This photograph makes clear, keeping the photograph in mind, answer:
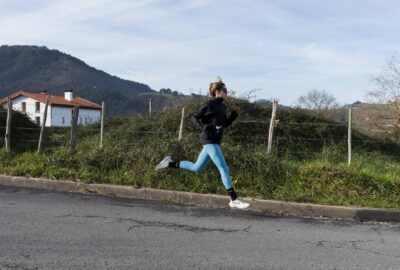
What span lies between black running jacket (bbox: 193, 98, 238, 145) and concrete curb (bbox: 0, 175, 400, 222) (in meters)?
1.42

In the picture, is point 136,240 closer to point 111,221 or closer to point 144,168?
point 111,221

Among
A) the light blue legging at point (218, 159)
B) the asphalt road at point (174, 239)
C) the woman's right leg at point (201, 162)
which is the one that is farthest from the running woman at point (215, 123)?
the asphalt road at point (174, 239)

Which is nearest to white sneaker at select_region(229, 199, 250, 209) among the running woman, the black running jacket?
the running woman

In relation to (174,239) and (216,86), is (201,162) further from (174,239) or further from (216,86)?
(174,239)

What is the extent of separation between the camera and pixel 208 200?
8.15 m

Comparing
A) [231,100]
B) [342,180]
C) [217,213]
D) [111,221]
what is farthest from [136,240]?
[231,100]

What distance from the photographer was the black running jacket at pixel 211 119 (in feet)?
23.2

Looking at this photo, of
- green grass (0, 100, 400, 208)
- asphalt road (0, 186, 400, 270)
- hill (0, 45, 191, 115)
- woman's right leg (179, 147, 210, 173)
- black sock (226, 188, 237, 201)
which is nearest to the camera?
asphalt road (0, 186, 400, 270)

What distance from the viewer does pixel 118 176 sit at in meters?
9.34

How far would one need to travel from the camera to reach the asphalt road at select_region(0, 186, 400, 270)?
4.61 metres

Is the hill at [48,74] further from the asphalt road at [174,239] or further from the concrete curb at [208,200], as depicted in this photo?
the asphalt road at [174,239]

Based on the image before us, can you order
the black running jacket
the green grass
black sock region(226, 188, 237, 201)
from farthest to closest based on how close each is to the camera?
the green grass < black sock region(226, 188, 237, 201) < the black running jacket

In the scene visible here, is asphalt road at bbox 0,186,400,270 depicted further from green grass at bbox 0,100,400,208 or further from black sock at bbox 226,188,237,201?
green grass at bbox 0,100,400,208

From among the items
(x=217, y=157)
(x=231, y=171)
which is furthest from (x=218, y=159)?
(x=231, y=171)
